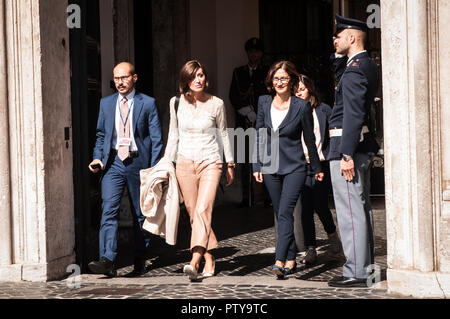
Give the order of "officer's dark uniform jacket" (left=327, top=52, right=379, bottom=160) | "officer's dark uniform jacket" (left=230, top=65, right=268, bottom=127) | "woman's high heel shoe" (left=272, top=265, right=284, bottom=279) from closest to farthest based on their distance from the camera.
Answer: "officer's dark uniform jacket" (left=327, top=52, right=379, bottom=160)
"woman's high heel shoe" (left=272, top=265, right=284, bottom=279)
"officer's dark uniform jacket" (left=230, top=65, right=268, bottom=127)

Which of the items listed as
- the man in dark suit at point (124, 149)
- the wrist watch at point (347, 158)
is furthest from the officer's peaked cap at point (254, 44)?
the wrist watch at point (347, 158)

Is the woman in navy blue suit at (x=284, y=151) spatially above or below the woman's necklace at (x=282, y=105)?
below

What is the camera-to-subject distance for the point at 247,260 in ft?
28.6

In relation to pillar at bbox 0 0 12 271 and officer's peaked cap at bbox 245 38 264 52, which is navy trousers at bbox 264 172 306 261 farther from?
officer's peaked cap at bbox 245 38 264 52

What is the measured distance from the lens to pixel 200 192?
7797mm

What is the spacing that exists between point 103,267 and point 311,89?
2547mm

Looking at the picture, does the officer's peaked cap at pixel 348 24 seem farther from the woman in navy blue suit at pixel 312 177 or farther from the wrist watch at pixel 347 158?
the woman in navy blue suit at pixel 312 177

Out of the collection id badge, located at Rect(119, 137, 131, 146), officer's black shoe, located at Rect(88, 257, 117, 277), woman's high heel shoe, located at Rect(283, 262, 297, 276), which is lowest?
woman's high heel shoe, located at Rect(283, 262, 297, 276)

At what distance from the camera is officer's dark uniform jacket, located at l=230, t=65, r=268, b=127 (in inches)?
498

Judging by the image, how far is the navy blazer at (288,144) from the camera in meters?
7.57

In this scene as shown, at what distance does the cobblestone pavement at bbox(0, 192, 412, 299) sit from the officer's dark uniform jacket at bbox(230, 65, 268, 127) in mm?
3007

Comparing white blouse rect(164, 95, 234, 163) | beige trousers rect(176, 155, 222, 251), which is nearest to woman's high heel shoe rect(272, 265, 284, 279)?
beige trousers rect(176, 155, 222, 251)

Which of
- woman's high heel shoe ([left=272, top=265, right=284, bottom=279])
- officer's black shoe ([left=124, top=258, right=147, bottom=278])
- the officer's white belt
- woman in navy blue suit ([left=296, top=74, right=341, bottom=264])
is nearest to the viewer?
the officer's white belt

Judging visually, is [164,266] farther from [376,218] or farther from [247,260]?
[376,218]
